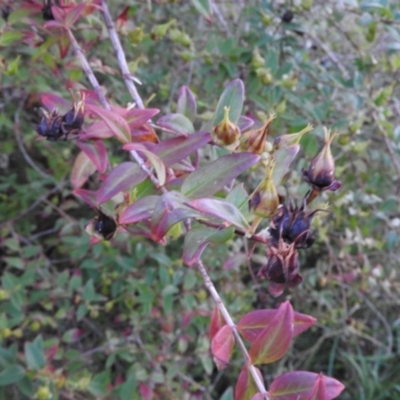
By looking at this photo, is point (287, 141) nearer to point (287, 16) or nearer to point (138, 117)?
point (138, 117)

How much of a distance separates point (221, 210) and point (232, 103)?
19cm

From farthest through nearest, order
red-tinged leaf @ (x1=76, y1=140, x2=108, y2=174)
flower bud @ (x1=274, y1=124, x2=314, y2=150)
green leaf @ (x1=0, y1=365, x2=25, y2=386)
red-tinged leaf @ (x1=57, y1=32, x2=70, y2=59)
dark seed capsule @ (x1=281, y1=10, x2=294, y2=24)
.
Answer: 1. dark seed capsule @ (x1=281, y1=10, x2=294, y2=24)
2. green leaf @ (x1=0, y1=365, x2=25, y2=386)
3. red-tinged leaf @ (x1=57, y1=32, x2=70, y2=59)
4. red-tinged leaf @ (x1=76, y1=140, x2=108, y2=174)
5. flower bud @ (x1=274, y1=124, x2=314, y2=150)

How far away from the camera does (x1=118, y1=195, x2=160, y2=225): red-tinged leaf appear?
574mm

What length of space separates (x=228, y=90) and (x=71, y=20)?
293 mm

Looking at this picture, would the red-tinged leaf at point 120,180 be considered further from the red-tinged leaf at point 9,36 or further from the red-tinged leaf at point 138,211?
the red-tinged leaf at point 9,36

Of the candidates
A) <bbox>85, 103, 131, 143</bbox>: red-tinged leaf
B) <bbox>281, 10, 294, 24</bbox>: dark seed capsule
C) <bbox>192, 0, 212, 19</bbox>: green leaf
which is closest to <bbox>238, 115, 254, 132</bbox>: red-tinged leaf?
<bbox>85, 103, 131, 143</bbox>: red-tinged leaf

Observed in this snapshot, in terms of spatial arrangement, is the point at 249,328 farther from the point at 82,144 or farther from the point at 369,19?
the point at 369,19

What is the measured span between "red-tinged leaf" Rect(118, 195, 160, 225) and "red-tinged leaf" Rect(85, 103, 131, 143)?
94 mm

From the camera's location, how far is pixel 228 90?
2.20 ft

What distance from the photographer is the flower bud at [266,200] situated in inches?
19.6

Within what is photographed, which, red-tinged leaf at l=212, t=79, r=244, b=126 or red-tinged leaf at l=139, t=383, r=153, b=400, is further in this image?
red-tinged leaf at l=139, t=383, r=153, b=400

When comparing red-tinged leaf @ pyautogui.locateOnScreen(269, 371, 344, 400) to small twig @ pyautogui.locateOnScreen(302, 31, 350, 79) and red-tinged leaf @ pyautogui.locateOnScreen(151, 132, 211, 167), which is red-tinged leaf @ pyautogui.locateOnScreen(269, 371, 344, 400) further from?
small twig @ pyautogui.locateOnScreen(302, 31, 350, 79)

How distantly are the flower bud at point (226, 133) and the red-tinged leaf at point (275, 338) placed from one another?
0.56 ft

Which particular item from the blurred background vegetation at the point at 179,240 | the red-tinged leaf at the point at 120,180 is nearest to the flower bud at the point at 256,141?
the red-tinged leaf at the point at 120,180
